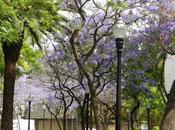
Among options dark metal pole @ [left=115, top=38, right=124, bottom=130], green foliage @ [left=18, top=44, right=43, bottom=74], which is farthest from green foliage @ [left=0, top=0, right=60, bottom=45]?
green foliage @ [left=18, top=44, right=43, bottom=74]

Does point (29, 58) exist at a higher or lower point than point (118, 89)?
higher

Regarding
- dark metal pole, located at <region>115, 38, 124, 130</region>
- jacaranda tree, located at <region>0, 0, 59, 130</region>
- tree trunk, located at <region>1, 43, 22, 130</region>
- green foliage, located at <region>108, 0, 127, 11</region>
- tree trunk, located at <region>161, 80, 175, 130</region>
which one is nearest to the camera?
dark metal pole, located at <region>115, 38, 124, 130</region>

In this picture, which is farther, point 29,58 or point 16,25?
point 29,58

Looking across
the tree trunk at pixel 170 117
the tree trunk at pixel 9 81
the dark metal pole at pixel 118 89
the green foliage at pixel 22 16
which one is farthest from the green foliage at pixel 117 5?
the dark metal pole at pixel 118 89

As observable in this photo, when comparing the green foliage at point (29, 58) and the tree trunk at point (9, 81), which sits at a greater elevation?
the green foliage at point (29, 58)

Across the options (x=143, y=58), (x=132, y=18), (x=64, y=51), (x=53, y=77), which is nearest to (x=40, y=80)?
(x=53, y=77)

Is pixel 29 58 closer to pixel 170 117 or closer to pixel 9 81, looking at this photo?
pixel 9 81

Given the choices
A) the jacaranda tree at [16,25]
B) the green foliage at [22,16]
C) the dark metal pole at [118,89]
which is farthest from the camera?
the jacaranda tree at [16,25]

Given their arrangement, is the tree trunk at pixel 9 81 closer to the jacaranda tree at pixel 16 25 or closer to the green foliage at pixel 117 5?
the jacaranda tree at pixel 16 25

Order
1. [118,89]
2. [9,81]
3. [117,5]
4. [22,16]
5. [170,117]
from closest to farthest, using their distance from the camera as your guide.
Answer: [118,89]
[170,117]
[22,16]
[117,5]
[9,81]

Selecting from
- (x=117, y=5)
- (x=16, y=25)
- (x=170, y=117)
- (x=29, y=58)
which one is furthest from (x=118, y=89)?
(x=29, y=58)

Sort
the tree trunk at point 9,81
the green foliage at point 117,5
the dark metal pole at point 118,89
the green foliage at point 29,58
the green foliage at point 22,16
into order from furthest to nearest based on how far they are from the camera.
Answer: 1. the green foliage at point 29,58
2. the tree trunk at point 9,81
3. the green foliage at point 117,5
4. the green foliage at point 22,16
5. the dark metal pole at point 118,89

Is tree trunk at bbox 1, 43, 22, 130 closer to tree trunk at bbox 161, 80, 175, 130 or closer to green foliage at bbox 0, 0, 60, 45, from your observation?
green foliage at bbox 0, 0, 60, 45

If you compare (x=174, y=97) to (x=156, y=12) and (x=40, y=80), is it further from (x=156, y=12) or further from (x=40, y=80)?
(x=40, y=80)
